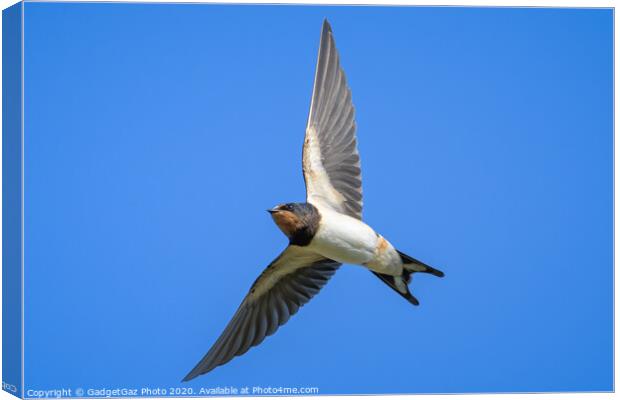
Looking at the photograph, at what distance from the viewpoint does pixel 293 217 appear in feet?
15.7

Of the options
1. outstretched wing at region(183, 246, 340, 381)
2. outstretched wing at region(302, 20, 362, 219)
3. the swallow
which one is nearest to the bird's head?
the swallow

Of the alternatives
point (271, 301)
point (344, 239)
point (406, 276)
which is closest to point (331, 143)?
point (344, 239)

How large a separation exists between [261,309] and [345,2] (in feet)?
5.12

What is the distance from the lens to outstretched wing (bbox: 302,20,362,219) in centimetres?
516

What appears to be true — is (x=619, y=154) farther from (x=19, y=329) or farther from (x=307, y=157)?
(x=19, y=329)

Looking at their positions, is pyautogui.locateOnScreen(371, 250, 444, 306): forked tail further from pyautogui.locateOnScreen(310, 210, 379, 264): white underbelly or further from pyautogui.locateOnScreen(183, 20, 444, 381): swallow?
pyautogui.locateOnScreen(310, 210, 379, 264): white underbelly

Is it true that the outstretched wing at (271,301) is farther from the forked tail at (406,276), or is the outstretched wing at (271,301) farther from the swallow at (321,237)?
the forked tail at (406,276)

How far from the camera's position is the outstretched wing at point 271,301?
537 cm

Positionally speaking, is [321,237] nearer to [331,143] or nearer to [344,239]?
[344,239]

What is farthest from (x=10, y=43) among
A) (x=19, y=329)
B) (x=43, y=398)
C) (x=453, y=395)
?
(x=453, y=395)

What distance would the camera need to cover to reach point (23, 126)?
480cm

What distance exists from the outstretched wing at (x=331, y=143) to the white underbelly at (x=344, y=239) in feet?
0.53

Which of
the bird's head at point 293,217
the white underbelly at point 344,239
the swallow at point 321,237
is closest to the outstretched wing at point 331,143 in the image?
the swallow at point 321,237

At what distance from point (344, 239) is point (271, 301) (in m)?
0.76
